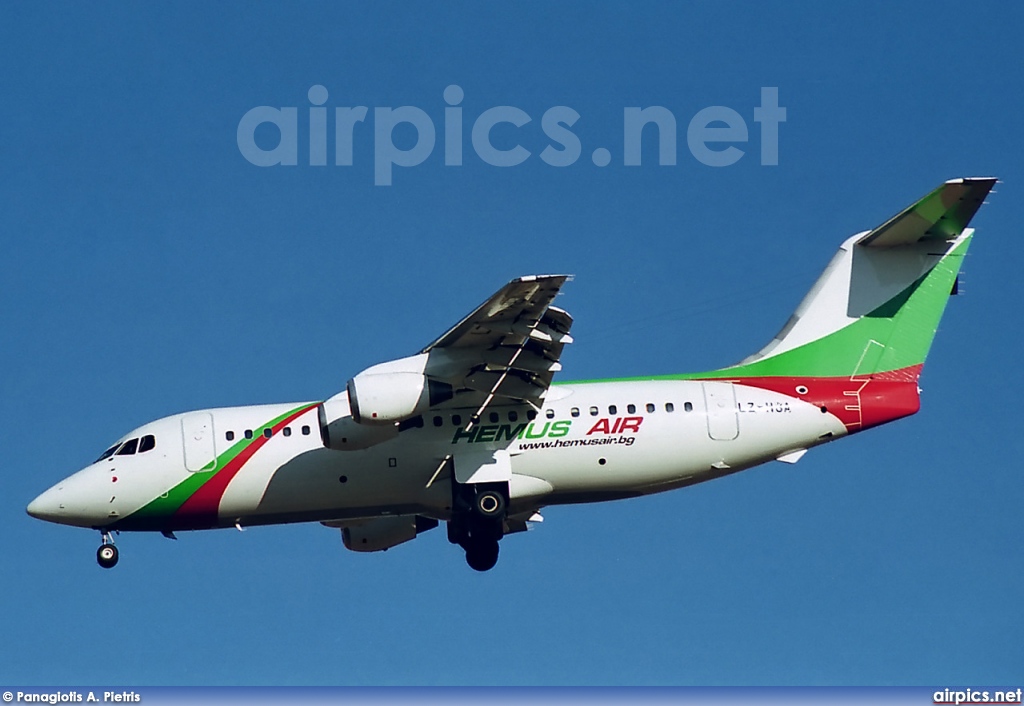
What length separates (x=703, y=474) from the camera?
2138 centimetres

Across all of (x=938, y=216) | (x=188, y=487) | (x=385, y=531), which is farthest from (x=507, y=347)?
(x=938, y=216)

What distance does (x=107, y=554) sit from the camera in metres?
21.6

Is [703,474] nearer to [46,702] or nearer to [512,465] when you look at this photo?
[512,465]

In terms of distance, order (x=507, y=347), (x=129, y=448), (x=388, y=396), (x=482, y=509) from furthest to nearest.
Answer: (x=129, y=448), (x=482, y=509), (x=507, y=347), (x=388, y=396)

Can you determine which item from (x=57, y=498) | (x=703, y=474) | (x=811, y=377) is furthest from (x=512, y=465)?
(x=57, y=498)

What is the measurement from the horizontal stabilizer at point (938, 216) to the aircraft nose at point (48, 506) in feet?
36.5

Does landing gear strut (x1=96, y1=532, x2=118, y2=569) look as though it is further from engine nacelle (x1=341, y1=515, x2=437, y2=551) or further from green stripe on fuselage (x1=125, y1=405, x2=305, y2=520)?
engine nacelle (x1=341, y1=515, x2=437, y2=551)

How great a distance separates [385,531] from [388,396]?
393cm

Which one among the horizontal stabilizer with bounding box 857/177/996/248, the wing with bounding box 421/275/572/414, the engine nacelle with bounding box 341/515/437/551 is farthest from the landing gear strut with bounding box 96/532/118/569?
the horizontal stabilizer with bounding box 857/177/996/248

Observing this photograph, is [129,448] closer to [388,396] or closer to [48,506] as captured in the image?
[48,506]

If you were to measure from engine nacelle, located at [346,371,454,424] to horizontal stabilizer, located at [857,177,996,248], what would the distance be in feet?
21.8

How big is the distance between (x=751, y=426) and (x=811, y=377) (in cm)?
120

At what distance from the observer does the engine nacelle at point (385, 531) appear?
23062mm

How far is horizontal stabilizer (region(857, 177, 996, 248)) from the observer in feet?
68.9
